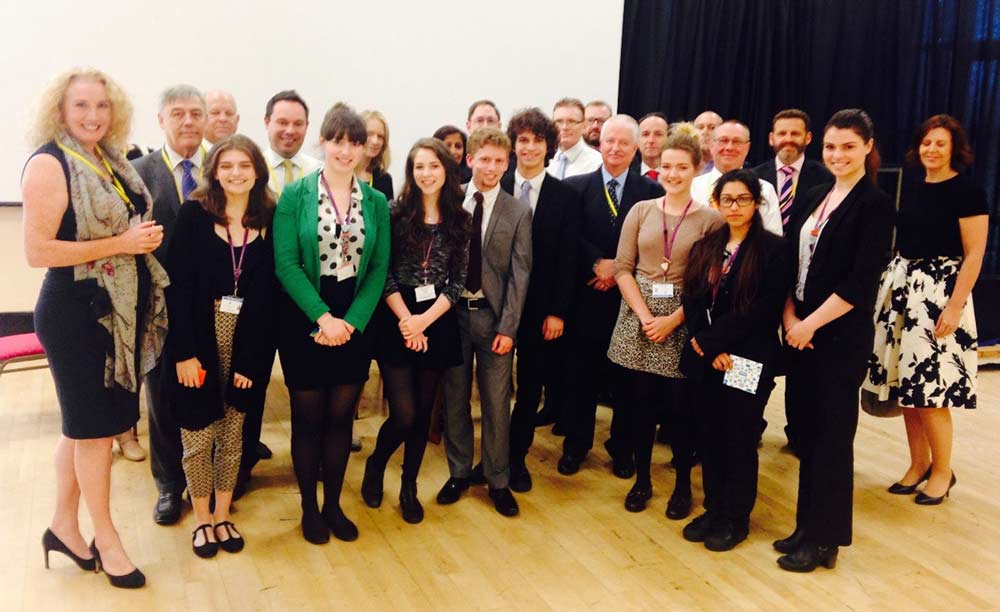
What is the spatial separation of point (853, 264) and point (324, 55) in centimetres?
407

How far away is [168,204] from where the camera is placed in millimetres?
2936

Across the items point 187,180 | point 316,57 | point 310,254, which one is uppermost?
point 316,57

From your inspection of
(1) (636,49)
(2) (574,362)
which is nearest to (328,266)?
(2) (574,362)

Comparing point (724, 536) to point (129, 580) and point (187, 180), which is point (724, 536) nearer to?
point (129, 580)

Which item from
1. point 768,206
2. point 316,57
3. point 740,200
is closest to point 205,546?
point 740,200

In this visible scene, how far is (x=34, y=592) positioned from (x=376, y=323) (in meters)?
1.41

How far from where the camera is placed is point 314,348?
106 inches

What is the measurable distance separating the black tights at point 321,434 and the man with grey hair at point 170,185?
570 millimetres

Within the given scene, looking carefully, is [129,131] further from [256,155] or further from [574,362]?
[574,362]

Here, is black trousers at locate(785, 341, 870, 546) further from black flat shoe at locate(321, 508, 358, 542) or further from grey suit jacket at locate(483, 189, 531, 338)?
black flat shoe at locate(321, 508, 358, 542)

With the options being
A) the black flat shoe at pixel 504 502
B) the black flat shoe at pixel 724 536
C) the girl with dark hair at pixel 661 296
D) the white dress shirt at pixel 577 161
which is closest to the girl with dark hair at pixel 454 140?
the white dress shirt at pixel 577 161

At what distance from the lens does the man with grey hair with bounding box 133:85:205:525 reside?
298 centimetres

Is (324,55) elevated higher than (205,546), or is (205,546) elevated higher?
(324,55)

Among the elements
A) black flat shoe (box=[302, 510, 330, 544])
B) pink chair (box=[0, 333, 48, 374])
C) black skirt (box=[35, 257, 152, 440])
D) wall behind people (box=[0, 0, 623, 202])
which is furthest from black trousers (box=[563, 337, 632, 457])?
pink chair (box=[0, 333, 48, 374])
